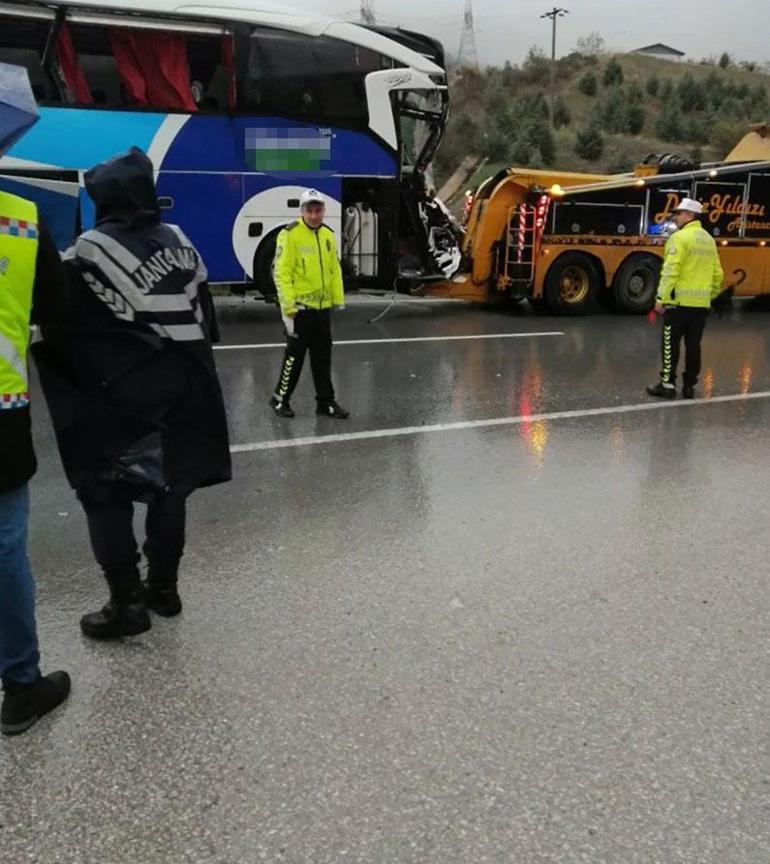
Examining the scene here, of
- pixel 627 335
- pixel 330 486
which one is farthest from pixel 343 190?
pixel 330 486

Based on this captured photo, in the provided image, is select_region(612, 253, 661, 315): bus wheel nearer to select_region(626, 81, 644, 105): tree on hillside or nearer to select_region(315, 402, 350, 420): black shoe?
select_region(315, 402, 350, 420): black shoe

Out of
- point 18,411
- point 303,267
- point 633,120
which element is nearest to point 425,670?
point 18,411

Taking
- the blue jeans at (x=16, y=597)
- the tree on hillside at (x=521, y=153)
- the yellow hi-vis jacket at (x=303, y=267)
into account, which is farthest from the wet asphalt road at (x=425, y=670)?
the tree on hillside at (x=521, y=153)

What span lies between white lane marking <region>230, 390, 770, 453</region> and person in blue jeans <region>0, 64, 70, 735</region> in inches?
124

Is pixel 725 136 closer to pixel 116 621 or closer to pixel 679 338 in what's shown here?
pixel 679 338

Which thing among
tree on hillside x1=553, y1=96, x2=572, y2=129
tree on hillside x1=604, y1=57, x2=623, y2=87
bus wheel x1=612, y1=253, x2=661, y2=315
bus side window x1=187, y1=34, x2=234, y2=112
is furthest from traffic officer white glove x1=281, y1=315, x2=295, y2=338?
tree on hillside x1=604, y1=57, x2=623, y2=87

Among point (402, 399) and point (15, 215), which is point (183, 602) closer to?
point (15, 215)

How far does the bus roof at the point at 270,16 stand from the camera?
417 inches

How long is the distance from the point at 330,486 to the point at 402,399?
2.36m

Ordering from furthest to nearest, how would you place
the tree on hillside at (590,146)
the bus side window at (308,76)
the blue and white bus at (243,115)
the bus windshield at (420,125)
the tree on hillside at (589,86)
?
the tree on hillside at (589,86)
the tree on hillside at (590,146)
the bus windshield at (420,125)
the bus side window at (308,76)
the blue and white bus at (243,115)

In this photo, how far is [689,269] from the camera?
7730mm

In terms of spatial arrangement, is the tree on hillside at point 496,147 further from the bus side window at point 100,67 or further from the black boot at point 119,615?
the black boot at point 119,615

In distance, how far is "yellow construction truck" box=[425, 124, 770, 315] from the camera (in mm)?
12703

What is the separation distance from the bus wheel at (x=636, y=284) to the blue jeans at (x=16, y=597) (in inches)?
460
